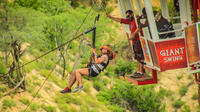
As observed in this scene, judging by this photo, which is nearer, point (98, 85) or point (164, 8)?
point (164, 8)

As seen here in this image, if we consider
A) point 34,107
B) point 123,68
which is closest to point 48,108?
point 34,107

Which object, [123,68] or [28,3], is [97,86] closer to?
[123,68]

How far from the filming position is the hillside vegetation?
22500mm

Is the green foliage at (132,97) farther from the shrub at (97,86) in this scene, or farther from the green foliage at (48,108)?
the green foliage at (48,108)

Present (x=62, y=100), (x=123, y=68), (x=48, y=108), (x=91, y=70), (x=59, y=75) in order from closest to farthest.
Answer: (x=91, y=70)
(x=48, y=108)
(x=62, y=100)
(x=59, y=75)
(x=123, y=68)

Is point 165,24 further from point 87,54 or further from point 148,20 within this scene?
point 87,54

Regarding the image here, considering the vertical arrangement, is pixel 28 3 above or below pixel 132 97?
above

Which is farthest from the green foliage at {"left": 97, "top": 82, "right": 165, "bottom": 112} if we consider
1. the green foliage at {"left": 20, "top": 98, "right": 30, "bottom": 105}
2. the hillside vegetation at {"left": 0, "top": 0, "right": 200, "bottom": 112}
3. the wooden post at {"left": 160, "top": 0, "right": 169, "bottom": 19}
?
the wooden post at {"left": 160, "top": 0, "right": 169, "bottom": 19}

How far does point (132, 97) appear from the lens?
32.4m

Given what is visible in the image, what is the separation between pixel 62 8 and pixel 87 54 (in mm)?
6997

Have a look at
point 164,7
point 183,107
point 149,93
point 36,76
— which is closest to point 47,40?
point 36,76

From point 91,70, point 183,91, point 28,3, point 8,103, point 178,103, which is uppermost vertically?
point 28,3

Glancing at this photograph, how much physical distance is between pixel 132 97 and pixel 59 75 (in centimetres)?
677

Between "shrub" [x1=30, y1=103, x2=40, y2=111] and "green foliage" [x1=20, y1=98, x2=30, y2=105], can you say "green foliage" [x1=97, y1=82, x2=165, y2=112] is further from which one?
"green foliage" [x1=20, y1=98, x2=30, y2=105]
